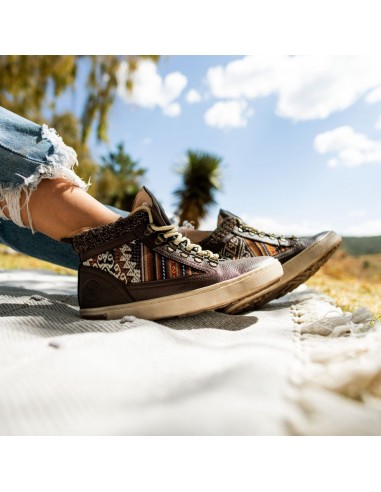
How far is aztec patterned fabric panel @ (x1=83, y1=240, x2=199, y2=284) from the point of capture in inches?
32.7

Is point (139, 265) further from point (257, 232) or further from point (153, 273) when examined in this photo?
point (257, 232)

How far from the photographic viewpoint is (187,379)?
484 millimetres

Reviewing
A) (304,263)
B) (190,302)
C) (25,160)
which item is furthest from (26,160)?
(304,263)

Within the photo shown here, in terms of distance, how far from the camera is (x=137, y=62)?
5.31m

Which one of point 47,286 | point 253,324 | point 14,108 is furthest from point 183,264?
point 14,108

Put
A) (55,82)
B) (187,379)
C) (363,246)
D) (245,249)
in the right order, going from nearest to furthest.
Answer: (187,379) < (245,249) < (55,82) < (363,246)

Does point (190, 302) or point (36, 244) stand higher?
point (36, 244)

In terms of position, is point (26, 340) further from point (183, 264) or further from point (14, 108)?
point (14, 108)

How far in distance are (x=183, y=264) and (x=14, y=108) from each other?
16.2 feet

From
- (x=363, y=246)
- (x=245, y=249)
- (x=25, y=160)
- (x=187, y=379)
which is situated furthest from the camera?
(x=363, y=246)

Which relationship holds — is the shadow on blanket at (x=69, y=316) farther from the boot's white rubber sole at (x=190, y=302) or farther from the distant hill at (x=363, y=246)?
the distant hill at (x=363, y=246)

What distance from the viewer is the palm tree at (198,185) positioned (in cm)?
776

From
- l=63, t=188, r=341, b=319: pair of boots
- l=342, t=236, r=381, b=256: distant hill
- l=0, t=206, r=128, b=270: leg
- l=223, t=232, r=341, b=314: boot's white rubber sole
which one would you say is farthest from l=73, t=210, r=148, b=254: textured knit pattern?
l=342, t=236, r=381, b=256: distant hill

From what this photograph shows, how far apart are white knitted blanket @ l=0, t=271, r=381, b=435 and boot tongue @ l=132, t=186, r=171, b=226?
9.2 inches
